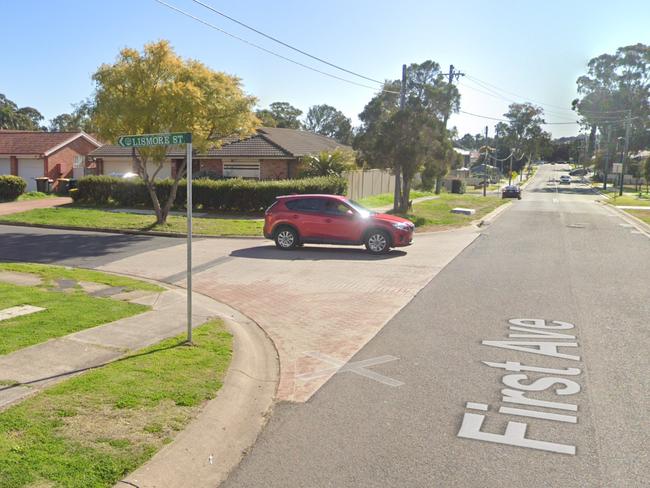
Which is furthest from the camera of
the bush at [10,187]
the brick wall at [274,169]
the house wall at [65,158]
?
the house wall at [65,158]

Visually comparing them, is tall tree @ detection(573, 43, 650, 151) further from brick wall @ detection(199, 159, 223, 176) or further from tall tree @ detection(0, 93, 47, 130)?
tall tree @ detection(0, 93, 47, 130)

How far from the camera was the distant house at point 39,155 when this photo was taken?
3856cm

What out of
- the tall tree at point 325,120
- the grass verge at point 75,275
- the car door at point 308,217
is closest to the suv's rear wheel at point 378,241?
the car door at point 308,217

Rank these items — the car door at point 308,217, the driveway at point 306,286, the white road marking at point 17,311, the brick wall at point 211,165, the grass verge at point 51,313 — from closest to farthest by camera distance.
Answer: the grass verge at point 51,313 < the driveway at point 306,286 < the white road marking at point 17,311 < the car door at point 308,217 < the brick wall at point 211,165

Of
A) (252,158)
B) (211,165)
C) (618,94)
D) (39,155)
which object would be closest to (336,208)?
(252,158)

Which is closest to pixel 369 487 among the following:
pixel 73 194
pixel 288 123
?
pixel 73 194

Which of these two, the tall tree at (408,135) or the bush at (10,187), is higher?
the tall tree at (408,135)

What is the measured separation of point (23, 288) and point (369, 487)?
775cm

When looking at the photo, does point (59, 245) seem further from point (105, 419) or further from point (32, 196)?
point (32, 196)

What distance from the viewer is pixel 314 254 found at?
49.0 feet

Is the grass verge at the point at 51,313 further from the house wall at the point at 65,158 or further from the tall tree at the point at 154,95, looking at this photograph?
the house wall at the point at 65,158

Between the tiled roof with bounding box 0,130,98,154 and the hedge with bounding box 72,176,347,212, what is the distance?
14.7m

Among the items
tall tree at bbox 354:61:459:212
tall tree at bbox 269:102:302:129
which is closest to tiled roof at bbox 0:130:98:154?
tall tree at bbox 354:61:459:212

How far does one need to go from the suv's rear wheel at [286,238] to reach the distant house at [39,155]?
28703 mm
